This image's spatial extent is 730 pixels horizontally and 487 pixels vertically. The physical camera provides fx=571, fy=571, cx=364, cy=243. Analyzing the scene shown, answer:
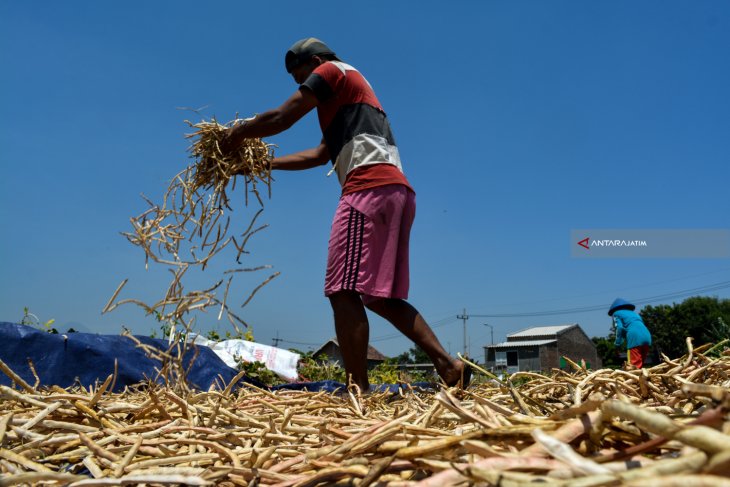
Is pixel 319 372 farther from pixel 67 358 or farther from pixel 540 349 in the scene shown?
pixel 540 349

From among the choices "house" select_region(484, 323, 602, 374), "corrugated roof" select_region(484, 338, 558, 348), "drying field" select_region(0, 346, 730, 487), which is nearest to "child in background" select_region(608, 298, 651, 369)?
"drying field" select_region(0, 346, 730, 487)

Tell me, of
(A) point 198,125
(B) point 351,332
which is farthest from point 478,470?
(A) point 198,125

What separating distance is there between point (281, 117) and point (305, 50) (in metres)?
0.62

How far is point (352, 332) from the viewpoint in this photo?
2791 millimetres

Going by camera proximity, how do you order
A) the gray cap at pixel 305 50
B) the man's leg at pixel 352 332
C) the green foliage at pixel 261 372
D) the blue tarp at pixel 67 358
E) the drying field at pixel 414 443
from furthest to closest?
the green foliage at pixel 261 372 < the blue tarp at pixel 67 358 < the gray cap at pixel 305 50 < the man's leg at pixel 352 332 < the drying field at pixel 414 443

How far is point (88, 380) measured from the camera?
377cm

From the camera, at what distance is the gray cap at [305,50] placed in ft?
11.4

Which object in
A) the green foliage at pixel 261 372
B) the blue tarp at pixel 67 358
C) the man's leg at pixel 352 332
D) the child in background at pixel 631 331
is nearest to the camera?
the man's leg at pixel 352 332

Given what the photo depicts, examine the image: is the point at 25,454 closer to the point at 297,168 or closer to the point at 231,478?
the point at 231,478

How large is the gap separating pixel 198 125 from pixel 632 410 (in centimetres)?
313

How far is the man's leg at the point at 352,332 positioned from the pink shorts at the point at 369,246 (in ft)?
0.21

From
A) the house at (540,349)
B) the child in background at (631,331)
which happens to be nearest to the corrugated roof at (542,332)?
the house at (540,349)

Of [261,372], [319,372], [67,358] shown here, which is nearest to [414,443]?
[67,358]

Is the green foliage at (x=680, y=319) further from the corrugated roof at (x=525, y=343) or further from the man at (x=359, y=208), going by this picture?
the man at (x=359, y=208)
